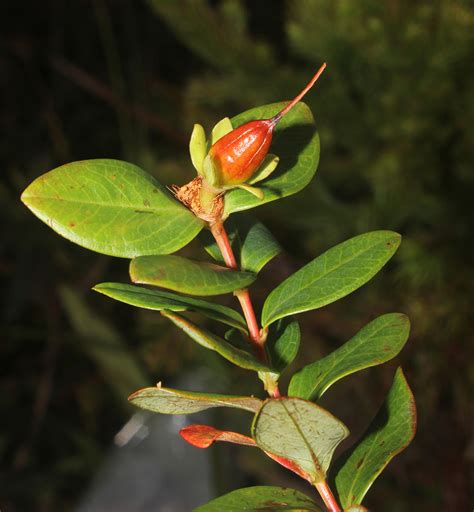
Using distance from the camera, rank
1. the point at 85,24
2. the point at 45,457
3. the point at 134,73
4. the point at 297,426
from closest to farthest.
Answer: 1. the point at 297,426
2. the point at 45,457
3. the point at 134,73
4. the point at 85,24

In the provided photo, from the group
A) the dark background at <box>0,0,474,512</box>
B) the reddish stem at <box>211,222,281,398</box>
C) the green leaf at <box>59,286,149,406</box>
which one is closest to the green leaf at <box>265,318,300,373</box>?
the reddish stem at <box>211,222,281,398</box>

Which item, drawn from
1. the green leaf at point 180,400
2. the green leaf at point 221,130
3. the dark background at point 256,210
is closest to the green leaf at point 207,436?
the green leaf at point 180,400

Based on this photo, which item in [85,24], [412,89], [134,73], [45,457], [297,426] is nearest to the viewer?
[297,426]

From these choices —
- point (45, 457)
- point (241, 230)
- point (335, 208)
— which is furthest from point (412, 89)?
point (45, 457)

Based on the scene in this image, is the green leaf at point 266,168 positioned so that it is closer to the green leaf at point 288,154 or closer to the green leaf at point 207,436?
the green leaf at point 288,154

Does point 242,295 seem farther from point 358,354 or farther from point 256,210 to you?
point 256,210

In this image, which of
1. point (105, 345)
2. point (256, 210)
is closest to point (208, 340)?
point (256, 210)

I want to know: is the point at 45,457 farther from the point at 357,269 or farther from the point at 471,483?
the point at 357,269
